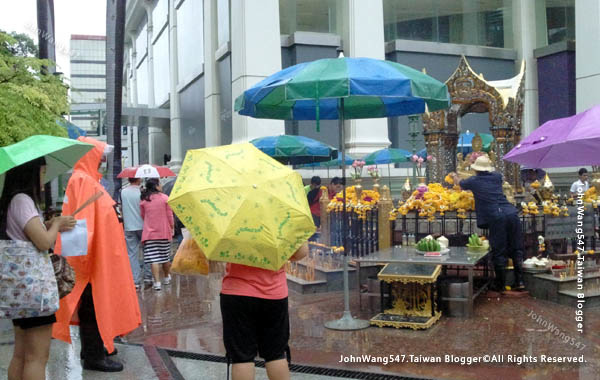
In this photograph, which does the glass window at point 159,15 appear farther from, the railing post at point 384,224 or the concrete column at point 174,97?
the railing post at point 384,224

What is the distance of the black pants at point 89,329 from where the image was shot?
499 cm

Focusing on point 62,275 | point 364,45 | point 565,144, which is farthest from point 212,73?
point 62,275

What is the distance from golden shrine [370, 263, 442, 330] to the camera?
6664mm

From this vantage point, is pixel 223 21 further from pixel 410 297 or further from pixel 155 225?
pixel 410 297

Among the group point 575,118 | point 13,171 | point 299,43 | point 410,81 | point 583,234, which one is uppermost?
point 299,43

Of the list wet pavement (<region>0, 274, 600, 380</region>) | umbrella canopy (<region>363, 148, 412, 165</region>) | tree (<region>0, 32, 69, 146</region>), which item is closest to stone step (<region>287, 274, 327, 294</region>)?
wet pavement (<region>0, 274, 600, 380</region>)

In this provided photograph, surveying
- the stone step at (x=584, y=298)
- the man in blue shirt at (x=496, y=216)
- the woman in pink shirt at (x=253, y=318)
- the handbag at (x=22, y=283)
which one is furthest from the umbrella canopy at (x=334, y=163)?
the handbag at (x=22, y=283)

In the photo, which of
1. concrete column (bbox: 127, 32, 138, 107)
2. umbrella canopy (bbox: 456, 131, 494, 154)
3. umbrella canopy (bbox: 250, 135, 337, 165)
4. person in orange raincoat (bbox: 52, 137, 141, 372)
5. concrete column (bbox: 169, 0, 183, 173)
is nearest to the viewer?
person in orange raincoat (bbox: 52, 137, 141, 372)

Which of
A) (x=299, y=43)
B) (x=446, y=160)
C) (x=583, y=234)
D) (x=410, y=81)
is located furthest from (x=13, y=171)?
(x=299, y=43)

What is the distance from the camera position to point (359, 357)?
5621mm

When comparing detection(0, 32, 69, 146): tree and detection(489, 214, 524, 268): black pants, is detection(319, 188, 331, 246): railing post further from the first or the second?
detection(0, 32, 69, 146): tree

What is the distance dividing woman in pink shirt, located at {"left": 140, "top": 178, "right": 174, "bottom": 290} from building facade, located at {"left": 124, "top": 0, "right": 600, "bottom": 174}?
7413 mm

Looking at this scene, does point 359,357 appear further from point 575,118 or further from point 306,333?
point 575,118

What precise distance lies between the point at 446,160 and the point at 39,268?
31.4ft
